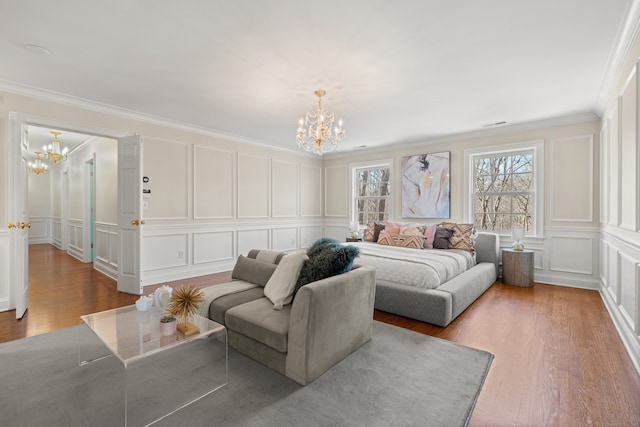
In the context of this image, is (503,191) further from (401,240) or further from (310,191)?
(310,191)

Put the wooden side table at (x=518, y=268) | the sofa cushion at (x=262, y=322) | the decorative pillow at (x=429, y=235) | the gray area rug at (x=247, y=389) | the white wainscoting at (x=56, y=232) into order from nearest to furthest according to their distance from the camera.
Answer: the gray area rug at (x=247, y=389) → the sofa cushion at (x=262, y=322) → the wooden side table at (x=518, y=268) → the decorative pillow at (x=429, y=235) → the white wainscoting at (x=56, y=232)

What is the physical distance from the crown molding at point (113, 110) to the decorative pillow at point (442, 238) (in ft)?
12.5

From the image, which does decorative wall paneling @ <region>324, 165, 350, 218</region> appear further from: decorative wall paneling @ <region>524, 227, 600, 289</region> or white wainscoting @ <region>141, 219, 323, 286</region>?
decorative wall paneling @ <region>524, 227, 600, 289</region>

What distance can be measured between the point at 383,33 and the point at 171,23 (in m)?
1.65

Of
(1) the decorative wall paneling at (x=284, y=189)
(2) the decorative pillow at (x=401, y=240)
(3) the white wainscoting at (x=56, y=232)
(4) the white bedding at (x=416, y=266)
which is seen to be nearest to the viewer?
(4) the white bedding at (x=416, y=266)

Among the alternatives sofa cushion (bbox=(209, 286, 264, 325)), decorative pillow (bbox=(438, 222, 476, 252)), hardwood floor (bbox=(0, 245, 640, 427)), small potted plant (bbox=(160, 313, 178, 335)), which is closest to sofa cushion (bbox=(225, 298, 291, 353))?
sofa cushion (bbox=(209, 286, 264, 325))

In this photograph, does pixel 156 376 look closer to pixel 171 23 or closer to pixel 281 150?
pixel 171 23

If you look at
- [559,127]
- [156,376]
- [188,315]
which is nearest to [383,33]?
[188,315]

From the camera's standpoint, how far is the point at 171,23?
219cm

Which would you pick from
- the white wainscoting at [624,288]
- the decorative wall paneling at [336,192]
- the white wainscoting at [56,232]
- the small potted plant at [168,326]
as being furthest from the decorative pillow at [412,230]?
the white wainscoting at [56,232]

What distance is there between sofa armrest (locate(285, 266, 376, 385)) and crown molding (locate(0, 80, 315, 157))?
13.0 feet

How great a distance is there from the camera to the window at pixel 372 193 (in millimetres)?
6498

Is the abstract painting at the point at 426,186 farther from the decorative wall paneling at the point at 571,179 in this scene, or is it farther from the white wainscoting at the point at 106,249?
the white wainscoting at the point at 106,249

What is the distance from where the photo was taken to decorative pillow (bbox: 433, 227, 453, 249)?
4703 mm
